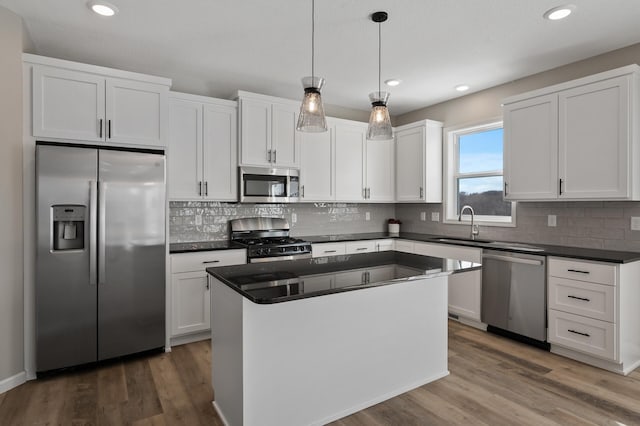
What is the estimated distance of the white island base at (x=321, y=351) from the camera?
1.89 m

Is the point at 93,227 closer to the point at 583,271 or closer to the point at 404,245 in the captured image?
the point at 404,245

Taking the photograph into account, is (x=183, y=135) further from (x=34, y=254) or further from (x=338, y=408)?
(x=338, y=408)

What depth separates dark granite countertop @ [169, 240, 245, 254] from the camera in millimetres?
3385

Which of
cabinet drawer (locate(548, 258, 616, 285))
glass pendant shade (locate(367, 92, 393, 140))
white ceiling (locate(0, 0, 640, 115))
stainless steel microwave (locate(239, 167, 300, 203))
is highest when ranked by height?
white ceiling (locate(0, 0, 640, 115))

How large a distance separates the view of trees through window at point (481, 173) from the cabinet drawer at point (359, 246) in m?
1.25

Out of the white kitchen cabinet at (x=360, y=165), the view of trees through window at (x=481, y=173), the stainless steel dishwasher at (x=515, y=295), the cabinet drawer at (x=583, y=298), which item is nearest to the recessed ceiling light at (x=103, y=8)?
the white kitchen cabinet at (x=360, y=165)

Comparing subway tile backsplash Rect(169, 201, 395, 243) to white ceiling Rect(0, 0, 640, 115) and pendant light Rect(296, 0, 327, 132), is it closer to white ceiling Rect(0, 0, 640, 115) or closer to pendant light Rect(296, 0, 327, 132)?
white ceiling Rect(0, 0, 640, 115)

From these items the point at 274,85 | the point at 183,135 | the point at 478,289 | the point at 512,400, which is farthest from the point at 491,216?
the point at 183,135

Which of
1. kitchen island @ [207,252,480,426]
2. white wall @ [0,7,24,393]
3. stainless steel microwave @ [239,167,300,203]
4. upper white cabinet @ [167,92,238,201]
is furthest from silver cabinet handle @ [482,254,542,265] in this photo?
white wall @ [0,7,24,393]

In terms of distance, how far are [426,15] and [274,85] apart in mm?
1961

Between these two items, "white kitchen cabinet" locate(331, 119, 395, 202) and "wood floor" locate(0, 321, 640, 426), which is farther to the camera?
"white kitchen cabinet" locate(331, 119, 395, 202)

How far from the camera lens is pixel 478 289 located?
373 cm

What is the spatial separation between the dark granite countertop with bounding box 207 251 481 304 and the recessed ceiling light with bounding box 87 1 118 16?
1.92m

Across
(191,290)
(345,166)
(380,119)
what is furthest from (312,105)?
(345,166)
